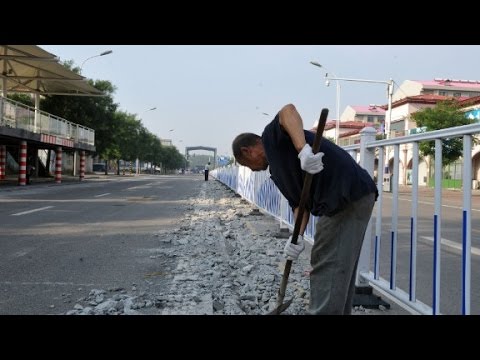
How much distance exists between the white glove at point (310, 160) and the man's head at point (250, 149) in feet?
1.51

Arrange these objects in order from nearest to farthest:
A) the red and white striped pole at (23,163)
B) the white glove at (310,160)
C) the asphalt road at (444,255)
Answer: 1. the white glove at (310,160)
2. the asphalt road at (444,255)
3. the red and white striped pole at (23,163)

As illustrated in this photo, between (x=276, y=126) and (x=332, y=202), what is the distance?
1.78ft

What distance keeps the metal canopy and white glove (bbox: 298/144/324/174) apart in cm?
2317

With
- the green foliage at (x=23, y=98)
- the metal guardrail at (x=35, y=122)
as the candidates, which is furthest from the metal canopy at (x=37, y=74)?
the green foliage at (x=23, y=98)

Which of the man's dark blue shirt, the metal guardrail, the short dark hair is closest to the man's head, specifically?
the short dark hair

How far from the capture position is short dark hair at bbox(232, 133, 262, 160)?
3137 millimetres


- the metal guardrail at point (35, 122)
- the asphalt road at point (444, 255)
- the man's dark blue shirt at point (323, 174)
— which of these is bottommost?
the asphalt road at point (444, 255)

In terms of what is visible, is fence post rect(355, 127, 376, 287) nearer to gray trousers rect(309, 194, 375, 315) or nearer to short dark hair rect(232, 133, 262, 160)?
gray trousers rect(309, 194, 375, 315)

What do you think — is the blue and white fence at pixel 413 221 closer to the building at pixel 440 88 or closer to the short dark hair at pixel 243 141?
the short dark hair at pixel 243 141

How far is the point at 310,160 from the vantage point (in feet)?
8.73

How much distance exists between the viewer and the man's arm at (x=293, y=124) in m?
2.75

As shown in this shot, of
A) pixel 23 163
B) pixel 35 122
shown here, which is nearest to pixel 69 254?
pixel 23 163
